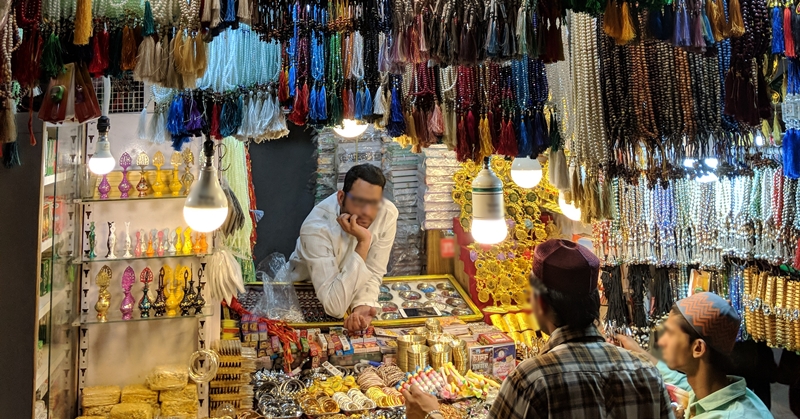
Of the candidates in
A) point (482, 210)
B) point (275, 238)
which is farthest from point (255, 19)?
point (275, 238)

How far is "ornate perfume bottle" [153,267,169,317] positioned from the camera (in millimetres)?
3917

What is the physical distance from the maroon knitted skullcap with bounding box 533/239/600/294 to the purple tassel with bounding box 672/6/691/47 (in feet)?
2.46

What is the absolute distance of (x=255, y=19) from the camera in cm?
248

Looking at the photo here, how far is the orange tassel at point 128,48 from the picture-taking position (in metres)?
2.41

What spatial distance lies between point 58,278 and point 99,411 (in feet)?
2.67

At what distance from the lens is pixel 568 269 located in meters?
2.08

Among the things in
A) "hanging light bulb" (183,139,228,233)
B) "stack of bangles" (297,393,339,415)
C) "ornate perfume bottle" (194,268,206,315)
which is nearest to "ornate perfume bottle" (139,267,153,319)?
"ornate perfume bottle" (194,268,206,315)

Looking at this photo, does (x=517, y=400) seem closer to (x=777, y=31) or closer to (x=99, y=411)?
(x=777, y=31)

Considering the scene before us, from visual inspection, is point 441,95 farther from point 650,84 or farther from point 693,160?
point 693,160

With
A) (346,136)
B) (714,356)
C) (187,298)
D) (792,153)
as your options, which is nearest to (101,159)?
(187,298)

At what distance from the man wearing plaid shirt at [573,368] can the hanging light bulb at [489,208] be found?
115cm

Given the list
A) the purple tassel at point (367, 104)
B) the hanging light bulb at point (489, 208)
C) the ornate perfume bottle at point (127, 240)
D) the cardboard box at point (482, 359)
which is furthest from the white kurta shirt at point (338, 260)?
the purple tassel at point (367, 104)

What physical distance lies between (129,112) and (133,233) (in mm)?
699

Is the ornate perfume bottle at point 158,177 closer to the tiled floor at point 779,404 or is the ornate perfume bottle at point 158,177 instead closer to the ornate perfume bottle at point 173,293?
the ornate perfume bottle at point 173,293
